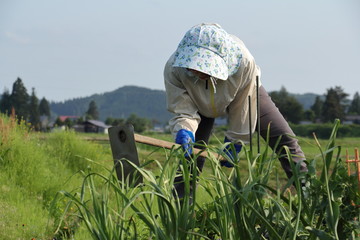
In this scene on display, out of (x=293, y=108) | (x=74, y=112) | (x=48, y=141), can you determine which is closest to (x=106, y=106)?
(x=74, y=112)

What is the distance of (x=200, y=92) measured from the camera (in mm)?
3012

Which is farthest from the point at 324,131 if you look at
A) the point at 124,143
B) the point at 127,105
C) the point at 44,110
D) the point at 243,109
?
the point at 127,105

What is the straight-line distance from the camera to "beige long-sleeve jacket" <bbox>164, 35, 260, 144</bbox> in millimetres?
2961

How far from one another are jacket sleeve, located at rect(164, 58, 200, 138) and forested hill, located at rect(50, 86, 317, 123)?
150 meters

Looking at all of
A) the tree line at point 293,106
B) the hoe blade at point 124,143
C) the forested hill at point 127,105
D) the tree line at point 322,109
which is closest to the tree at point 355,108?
the tree line at point 293,106

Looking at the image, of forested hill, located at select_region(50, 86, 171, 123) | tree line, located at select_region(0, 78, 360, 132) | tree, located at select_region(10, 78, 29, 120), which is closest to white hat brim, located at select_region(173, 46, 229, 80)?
tree line, located at select_region(0, 78, 360, 132)

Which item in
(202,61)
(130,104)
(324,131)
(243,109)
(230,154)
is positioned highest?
(130,104)

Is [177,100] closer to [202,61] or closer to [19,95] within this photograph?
[202,61]

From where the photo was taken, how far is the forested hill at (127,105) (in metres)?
160

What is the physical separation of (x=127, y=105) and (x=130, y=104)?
3.33 feet

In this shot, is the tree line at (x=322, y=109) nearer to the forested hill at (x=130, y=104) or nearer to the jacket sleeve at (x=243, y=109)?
the jacket sleeve at (x=243, y=109)

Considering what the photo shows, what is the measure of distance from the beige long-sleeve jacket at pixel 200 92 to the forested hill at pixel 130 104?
150 m

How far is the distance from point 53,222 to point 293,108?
56.7 metres

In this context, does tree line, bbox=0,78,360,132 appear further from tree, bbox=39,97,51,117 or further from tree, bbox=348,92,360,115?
tree, bbox=39,97,51,117
